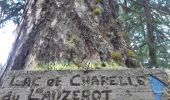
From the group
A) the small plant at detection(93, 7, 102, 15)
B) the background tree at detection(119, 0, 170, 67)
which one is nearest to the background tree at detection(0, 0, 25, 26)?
the background tree at detection(119, 0, 170, 67)

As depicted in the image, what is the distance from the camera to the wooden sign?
60.0 inches

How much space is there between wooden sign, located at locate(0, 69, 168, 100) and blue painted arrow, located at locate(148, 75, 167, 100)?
0.02 meters

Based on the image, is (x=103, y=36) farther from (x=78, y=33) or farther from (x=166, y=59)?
(x=166, y=59)

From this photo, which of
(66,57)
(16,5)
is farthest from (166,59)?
(66,57)

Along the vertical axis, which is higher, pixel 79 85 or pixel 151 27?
pixel 151 27

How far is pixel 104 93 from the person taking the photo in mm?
1528

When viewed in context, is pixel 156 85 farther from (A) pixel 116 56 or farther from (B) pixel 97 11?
(B) pixel 97 11

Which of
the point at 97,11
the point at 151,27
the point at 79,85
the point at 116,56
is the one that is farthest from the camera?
the point at 151,27

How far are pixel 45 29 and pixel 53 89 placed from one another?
621mm

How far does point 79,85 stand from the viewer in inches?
61.3

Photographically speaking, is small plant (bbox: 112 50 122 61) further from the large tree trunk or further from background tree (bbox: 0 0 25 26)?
background tree (bbox: 0 0 25 26)

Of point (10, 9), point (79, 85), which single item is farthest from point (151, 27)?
point (79, 85)

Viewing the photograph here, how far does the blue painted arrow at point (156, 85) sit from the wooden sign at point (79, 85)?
0.07ft

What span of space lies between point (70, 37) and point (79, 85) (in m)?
0.47
